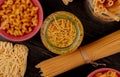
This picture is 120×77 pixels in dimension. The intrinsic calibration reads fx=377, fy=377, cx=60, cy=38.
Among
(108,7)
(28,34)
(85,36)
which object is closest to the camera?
(108,7)

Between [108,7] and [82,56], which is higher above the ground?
[108,7]

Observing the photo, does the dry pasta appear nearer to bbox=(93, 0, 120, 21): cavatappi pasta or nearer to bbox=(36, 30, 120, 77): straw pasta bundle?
bbox=(36, 30, 120, 77): straw pasta bundle

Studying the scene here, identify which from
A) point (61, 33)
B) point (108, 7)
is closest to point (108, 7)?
point (108, 7)

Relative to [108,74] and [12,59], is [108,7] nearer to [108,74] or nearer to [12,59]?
[108,74]

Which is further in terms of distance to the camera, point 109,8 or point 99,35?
point 99,35

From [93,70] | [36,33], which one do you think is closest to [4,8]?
[36,33]

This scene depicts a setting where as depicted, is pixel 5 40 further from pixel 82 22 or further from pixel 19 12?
pixel 82 22
